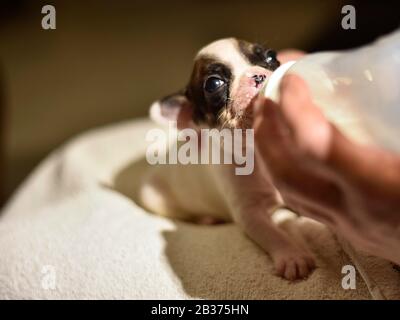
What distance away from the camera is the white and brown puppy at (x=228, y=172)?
0.86 metres

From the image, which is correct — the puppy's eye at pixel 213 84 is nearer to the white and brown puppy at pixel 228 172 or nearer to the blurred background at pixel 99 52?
the white and brown puppy at pixel 228 172

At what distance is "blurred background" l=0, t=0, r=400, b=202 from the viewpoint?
4.56ft

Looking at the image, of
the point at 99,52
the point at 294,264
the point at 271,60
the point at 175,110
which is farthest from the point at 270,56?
the point at 99,52

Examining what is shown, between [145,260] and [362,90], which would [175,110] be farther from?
[362,90]

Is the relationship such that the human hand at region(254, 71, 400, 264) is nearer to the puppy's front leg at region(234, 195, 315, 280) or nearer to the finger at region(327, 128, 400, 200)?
the finger at region(327, 128, 400, 200)

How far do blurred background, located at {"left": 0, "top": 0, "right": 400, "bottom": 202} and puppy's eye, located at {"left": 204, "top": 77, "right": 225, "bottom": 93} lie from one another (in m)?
0.32

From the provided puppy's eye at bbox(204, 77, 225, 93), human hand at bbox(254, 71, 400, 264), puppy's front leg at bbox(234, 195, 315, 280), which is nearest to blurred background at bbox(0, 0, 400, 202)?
puppy's eye at bbox(204, 77, 225, 93)

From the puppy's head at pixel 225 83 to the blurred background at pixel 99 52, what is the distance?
0.82ft

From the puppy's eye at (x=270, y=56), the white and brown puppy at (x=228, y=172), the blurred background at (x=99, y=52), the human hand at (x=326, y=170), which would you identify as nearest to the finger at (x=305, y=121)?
the human hand at (x=326, y=170)

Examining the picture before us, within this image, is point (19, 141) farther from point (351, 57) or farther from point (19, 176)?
point (351, 57)

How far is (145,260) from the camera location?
909 millimetres

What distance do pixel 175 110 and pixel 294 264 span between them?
396mm

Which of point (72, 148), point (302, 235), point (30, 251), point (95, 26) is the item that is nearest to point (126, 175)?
point (72, 148)
